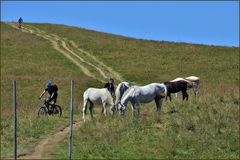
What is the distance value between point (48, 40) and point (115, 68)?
27266 millimetres

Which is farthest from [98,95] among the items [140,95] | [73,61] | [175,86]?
[73,61]

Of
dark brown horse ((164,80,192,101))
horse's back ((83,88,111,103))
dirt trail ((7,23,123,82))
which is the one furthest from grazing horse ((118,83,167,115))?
dirt trail ((7,23,123,82))

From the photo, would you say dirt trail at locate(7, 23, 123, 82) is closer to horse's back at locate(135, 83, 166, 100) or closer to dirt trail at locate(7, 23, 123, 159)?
dirt trail at locate(7, 23, 123, 159)

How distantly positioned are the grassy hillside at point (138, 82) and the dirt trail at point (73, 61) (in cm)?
47

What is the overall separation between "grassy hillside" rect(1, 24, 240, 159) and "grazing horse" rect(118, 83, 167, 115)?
0.81 m

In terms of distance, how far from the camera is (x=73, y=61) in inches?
2680

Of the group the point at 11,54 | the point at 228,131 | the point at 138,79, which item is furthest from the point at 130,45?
the point at 228,131

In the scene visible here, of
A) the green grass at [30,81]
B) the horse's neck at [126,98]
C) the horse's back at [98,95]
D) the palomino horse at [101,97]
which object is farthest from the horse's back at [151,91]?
the green grass at [30,81]

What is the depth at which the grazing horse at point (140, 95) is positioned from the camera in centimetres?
2618

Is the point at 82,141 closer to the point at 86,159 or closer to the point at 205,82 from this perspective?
the point at 86,159

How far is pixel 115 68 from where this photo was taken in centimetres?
6412

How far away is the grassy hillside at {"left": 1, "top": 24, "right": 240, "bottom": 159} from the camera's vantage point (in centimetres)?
2106

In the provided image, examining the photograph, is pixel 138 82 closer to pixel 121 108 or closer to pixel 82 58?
pixel 82 58

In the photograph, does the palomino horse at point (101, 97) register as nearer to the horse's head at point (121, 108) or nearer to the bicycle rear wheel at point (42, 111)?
the horse's head at point (121, 108)
